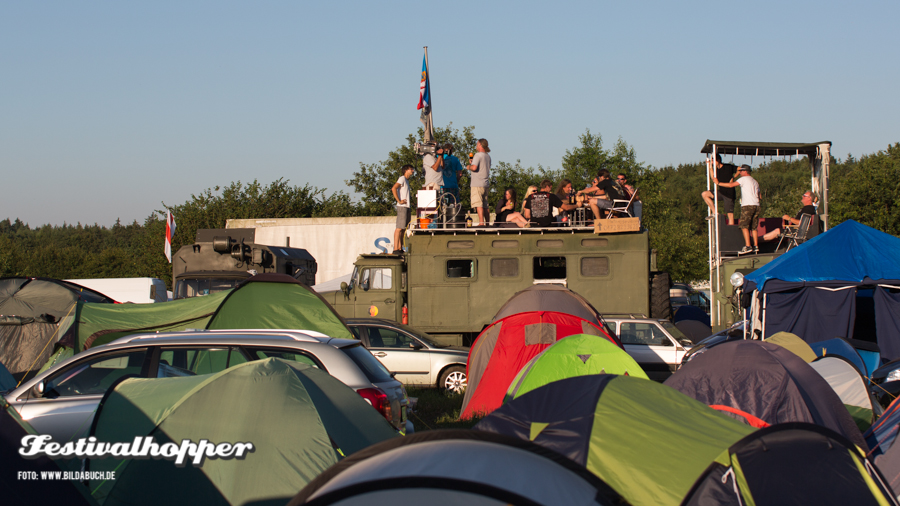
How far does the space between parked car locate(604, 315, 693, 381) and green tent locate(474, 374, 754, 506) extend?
871 cm

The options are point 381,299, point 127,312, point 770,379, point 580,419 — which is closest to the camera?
point 580,419

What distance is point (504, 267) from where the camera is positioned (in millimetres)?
14945

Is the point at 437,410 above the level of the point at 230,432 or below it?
below

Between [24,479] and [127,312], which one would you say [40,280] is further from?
[24,479]

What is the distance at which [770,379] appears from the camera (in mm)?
6461

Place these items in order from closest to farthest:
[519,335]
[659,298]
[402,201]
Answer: [519,335]
[659,298]
[402,201]

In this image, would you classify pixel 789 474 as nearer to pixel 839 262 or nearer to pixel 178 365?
pixel 178 365

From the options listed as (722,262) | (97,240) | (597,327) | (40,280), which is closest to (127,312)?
(40,280)

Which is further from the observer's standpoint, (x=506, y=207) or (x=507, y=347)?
(x=506, y=207)

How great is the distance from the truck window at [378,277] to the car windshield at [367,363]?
8.59 m

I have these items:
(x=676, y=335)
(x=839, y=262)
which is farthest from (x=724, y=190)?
(x=676, y=335)

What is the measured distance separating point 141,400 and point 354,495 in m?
2.83

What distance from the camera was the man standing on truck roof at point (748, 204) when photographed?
1689 cm

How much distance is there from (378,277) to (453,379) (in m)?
4.18
